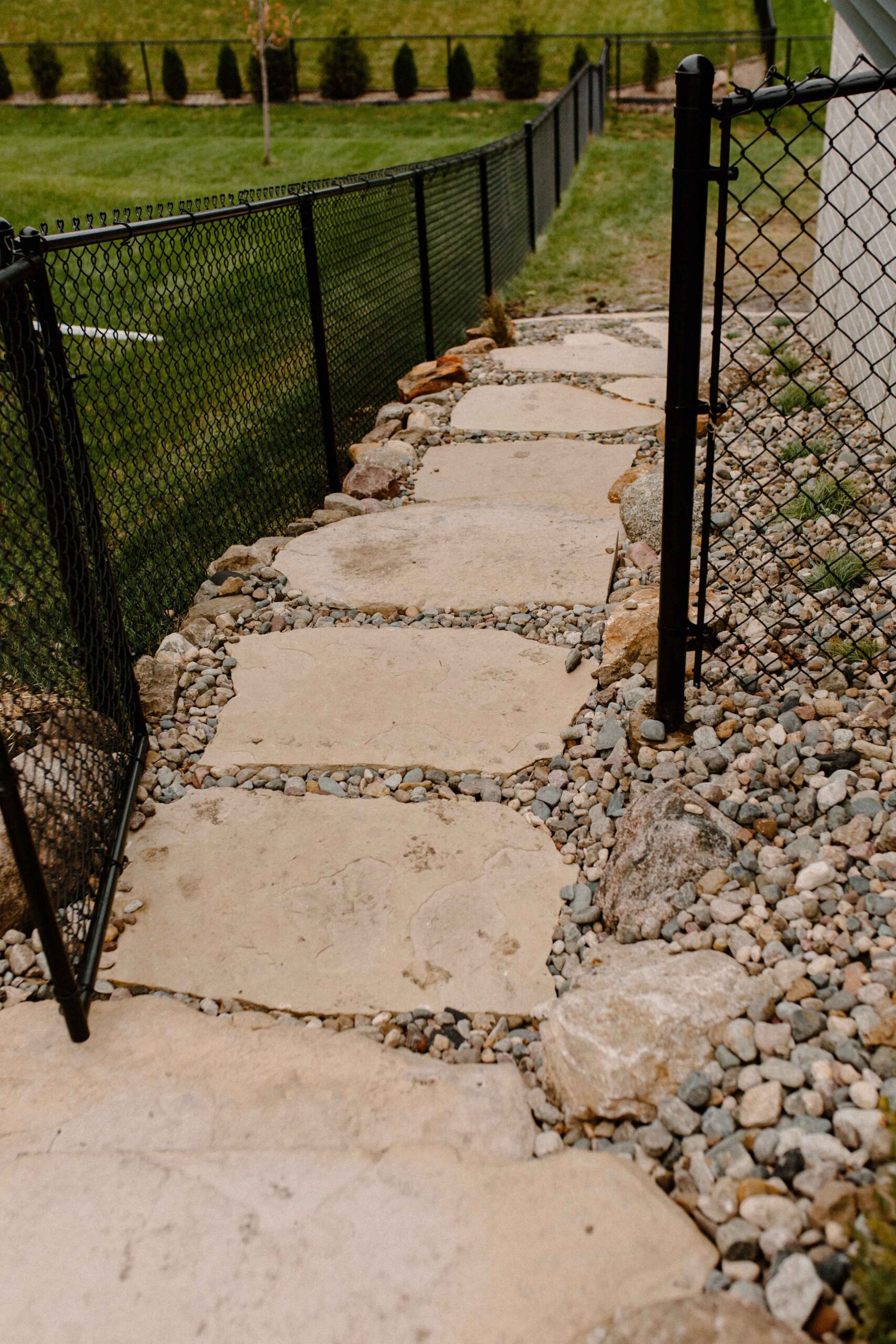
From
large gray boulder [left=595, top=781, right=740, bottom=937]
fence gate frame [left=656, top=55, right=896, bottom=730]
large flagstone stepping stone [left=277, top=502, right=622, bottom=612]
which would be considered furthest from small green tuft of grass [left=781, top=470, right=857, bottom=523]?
large gray boulder [left=595, top=781, right=740, bottom=937]

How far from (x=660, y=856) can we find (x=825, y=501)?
6.94 ft

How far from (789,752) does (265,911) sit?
129cm

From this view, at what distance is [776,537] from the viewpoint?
12.3ft

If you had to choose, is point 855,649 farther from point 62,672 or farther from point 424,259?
point 424,259

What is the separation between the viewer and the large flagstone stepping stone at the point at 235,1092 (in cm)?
178

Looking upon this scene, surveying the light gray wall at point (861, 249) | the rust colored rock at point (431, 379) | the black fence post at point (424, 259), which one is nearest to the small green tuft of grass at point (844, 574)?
the light gray wall at point (861, 249)

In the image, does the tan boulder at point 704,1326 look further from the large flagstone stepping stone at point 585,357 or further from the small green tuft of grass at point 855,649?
the large flagstone stepping stone at point 585,357

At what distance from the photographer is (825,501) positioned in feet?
12.6

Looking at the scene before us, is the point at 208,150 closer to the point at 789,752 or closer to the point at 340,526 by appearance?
the point at 340,526

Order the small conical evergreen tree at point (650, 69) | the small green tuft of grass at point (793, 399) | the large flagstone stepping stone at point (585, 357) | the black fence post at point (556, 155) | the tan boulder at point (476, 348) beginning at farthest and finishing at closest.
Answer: the small conical evergreen tree at point (650, 69) → the black fence post at point (556, 155) → the tan boulder at point (476, 348) → the large flagstone stepping stone at point (585, 357) → the small green tuft of grass at point (793, 399)

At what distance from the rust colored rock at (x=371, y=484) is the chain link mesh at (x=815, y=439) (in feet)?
4.71

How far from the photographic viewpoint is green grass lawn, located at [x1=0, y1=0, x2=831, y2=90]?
2553cm

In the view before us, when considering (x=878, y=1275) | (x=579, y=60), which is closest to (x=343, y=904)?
(x=878, y=1275)

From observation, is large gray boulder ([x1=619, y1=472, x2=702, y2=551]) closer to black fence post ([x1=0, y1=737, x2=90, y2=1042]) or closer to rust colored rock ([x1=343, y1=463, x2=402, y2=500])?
rust colored rock ([x1=343, y1=463, x2=402, y2=500])
